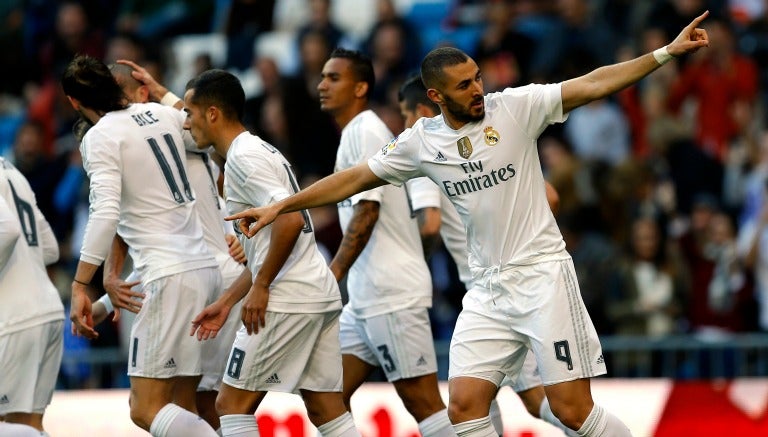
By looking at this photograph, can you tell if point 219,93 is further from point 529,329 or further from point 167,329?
point 529,329

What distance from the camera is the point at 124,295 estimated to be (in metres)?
8.58

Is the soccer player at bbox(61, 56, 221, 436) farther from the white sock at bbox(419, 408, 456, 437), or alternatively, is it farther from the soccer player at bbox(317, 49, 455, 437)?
the white sock at bbox(419, 408, 456, 437)

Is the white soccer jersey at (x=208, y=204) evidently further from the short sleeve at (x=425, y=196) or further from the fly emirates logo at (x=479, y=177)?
the fly emirates logo at (x=479, y=177)

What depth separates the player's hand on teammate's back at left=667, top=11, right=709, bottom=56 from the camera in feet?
23.9

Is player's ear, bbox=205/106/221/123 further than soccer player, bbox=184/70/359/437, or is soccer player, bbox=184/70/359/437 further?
player's ear, bbox=205/106/221/123

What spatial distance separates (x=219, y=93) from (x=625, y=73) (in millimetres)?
2372

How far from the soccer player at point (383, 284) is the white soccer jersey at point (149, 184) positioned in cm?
100

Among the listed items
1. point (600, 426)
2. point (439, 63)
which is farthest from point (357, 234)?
point (600, 426)

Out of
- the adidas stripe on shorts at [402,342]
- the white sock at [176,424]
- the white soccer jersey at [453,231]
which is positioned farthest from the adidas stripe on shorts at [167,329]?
the white soccer jersey at [453,231]

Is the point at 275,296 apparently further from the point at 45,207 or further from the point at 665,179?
the point at 45,207

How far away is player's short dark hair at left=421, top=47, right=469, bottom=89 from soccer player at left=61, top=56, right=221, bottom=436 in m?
1.82

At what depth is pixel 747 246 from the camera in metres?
13.7

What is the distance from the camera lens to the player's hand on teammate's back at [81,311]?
8352 mm

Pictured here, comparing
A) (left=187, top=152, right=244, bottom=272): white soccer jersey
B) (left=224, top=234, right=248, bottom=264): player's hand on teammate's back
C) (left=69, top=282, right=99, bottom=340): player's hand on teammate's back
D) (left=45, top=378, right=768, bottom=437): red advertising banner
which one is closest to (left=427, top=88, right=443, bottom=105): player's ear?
(left=224, top=234, right=248, bottom=264): player's hand on teammate's back
